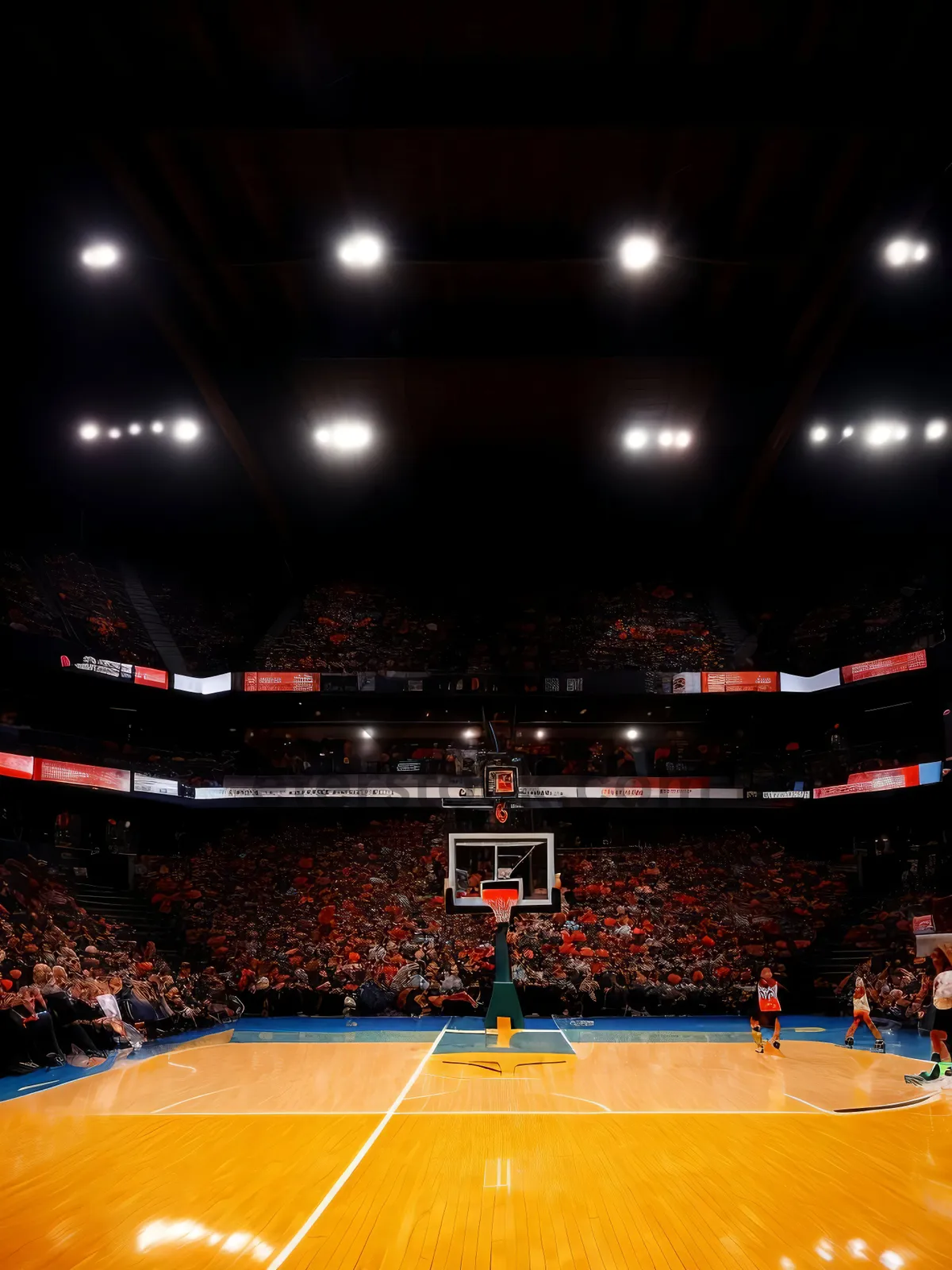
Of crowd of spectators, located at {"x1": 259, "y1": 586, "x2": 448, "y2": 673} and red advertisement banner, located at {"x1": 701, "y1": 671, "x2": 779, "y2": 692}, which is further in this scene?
crowd of spectators, located at {"x1": 259, "y1": 586, "x2": 448, "y2": 673}

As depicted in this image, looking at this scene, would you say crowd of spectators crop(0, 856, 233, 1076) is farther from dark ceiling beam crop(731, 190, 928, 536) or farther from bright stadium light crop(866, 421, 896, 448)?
bright stadium light crop(866, 421, 896, 448)

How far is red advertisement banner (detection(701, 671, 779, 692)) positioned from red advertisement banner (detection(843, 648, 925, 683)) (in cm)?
186

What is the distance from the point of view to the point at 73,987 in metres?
12.6

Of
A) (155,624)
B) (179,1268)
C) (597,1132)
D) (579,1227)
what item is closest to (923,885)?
(597,1132)

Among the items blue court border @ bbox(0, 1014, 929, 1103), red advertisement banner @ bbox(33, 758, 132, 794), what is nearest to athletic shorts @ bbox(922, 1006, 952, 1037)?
blue court border @ bbox(0, 1014, 929, 1103)

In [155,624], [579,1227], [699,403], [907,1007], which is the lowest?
[907,1007]

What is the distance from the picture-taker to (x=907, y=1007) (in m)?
15.6

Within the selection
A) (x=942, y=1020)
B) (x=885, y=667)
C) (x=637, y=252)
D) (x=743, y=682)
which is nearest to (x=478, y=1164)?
(x=942, y=1020)

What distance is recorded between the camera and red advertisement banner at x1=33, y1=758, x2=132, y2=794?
746 inches

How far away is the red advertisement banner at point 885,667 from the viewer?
20453 millimetres

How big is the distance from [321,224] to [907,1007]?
61.0 ft

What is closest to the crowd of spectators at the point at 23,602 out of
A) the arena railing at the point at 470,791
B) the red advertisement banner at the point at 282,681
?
the red advertisement banner at the point at 282,681

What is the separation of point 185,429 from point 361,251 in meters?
7.58

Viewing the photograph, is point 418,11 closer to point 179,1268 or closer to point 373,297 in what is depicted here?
point 373,297
